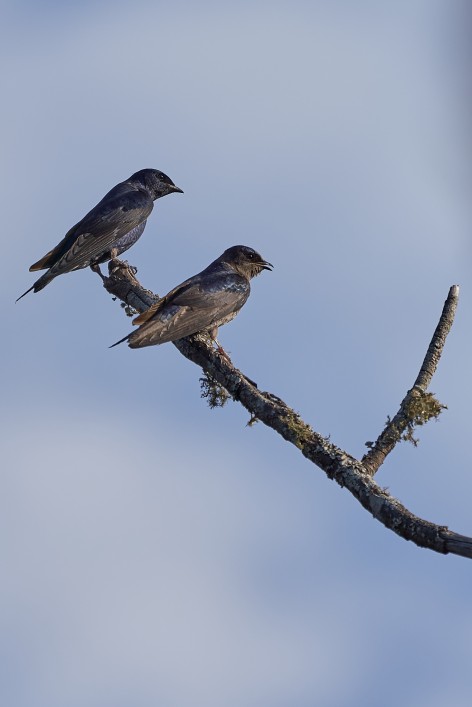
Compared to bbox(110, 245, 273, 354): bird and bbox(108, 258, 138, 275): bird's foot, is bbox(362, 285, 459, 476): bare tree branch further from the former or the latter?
bbox(108, 258, 138, 275): bird's foot

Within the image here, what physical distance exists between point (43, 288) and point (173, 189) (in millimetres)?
3097

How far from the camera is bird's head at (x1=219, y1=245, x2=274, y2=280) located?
12.5 meters

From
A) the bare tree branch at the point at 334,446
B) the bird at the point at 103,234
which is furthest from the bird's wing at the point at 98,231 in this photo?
the bare tree branch at the point at 334,446

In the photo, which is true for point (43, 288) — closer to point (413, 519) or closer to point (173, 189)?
point (173, 189)

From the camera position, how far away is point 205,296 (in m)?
11.1

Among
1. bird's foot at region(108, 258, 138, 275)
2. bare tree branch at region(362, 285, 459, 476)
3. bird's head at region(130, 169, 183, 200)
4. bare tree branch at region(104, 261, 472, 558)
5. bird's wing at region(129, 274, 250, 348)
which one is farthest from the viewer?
bird's head at region(130, 169, 183, 200)

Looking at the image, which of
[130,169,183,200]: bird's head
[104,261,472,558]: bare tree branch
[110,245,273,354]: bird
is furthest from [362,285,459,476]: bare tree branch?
[130,169,183,200]: bird's head

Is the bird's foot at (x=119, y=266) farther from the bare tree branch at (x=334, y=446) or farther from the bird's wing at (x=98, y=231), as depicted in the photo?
the bare tree branch at (x=334, y=446)

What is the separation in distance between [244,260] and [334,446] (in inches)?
208

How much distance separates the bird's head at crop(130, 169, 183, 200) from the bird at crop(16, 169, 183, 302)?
13cm

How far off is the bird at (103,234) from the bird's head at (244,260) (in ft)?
5.00

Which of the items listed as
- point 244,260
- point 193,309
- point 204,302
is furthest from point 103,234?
point 193,309

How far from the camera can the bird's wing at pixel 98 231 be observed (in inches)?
510

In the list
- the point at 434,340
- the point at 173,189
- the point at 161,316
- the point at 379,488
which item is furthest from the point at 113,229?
the point at 379,488
